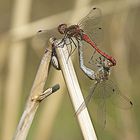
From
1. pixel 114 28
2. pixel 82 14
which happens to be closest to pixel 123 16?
pixel 114 28

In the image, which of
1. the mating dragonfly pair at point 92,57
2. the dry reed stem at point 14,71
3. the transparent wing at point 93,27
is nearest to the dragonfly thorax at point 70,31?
the mating dragonfly pair at point 92,57

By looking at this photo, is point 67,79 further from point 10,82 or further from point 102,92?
point 10,82

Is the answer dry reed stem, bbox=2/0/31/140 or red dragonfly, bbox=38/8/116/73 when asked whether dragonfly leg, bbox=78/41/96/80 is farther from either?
dry reed stem, bbox=2/0/31/140

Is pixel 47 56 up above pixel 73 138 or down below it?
below

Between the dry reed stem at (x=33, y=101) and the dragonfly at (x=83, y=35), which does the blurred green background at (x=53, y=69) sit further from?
the dry reed stem at (x=33, y=101)

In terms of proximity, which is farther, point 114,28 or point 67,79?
point 114,28

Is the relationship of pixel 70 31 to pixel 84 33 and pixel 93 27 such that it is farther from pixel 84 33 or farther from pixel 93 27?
pixel 93 27

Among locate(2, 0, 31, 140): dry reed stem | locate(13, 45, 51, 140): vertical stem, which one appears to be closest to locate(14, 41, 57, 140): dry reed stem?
locate(13, 45, 51, 140): vertical stem

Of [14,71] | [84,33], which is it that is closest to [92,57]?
[84,33]

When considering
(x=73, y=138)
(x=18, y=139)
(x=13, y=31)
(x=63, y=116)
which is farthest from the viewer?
(x=63, y=116)
